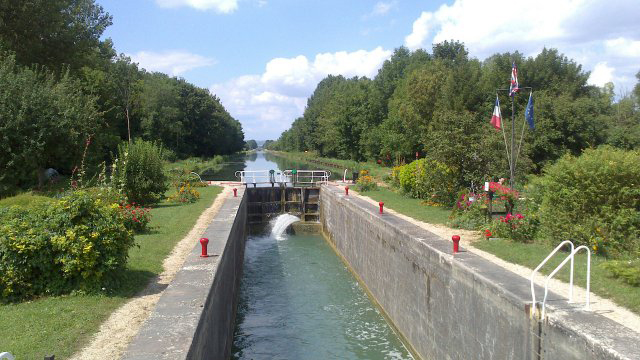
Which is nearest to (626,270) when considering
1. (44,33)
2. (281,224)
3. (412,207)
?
(412,207)

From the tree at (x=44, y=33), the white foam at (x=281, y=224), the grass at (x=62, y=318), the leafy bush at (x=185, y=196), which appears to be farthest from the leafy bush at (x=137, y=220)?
the tree at (x=44, y=33)

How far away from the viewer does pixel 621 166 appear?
29.3 feet

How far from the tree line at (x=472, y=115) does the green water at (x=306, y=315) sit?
5.72 metres

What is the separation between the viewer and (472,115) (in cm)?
1727

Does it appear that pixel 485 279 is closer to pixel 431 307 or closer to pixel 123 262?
pixel 431 307

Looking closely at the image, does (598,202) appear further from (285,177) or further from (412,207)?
(285,177)

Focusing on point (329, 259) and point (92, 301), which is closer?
point (92, 301)

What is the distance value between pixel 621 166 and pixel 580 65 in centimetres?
3553

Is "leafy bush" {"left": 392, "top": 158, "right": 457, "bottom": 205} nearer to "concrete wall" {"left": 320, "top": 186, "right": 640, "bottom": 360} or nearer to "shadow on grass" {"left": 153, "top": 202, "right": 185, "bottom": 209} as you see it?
"concrete wall" {"left": 320, "top": 186, "right": 640, "bottom": 360}

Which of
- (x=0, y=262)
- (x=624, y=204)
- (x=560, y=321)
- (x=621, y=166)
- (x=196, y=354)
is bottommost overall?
(x=196, y=354)

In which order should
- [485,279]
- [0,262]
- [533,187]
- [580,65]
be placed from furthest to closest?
[580,65], [533,187], [485,279], [0,262]

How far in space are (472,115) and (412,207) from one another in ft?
12.9

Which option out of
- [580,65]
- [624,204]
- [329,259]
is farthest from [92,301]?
[580,65]

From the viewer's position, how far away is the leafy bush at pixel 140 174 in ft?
54.3
